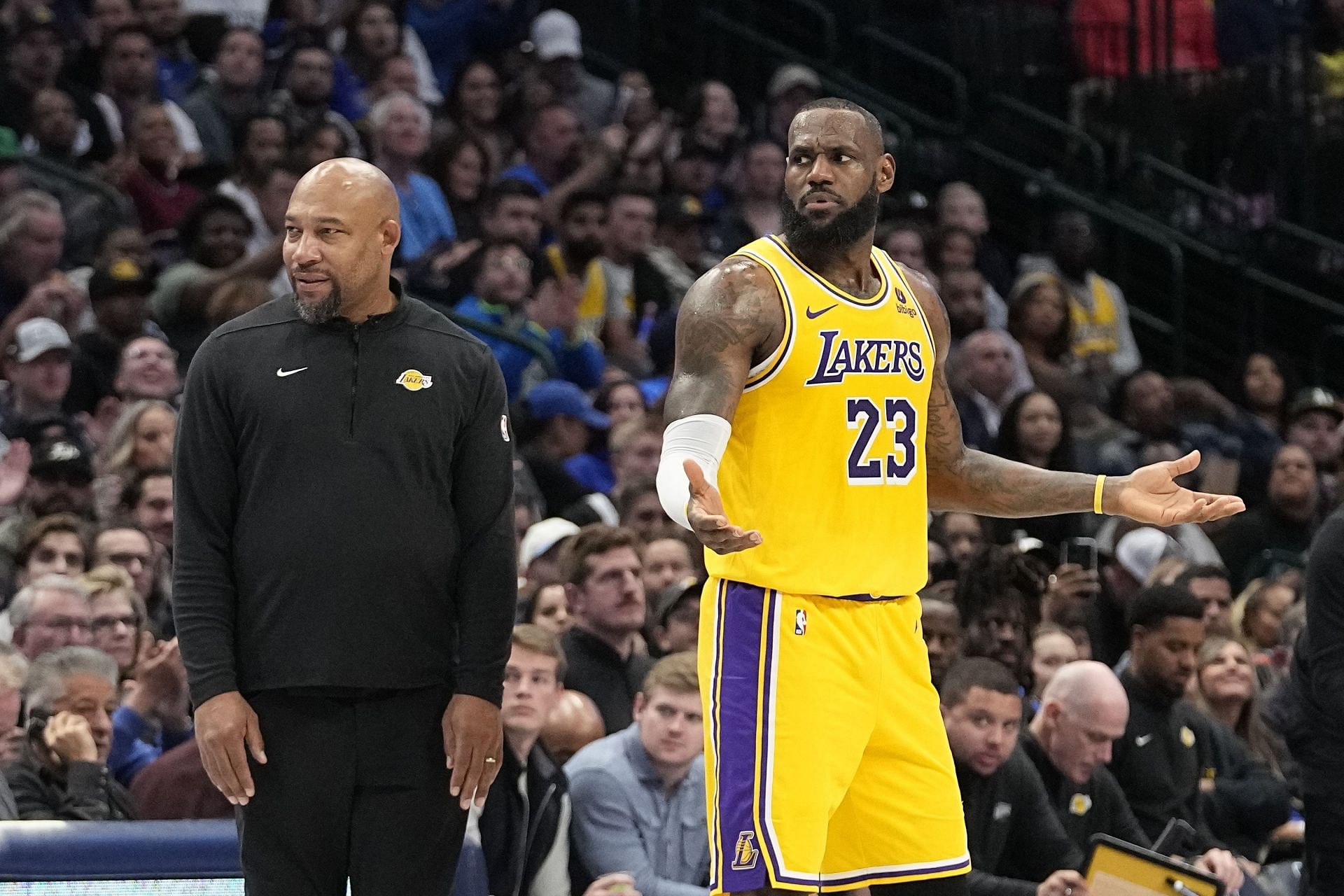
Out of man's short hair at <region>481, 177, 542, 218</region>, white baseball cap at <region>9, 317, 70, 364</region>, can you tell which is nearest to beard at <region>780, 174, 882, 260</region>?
white baseball cap at <region>9, 317, 70, 364</region>

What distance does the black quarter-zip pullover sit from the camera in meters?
3.80

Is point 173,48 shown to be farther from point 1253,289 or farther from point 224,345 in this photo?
point 224,345

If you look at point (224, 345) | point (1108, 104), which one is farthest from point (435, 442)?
point (1108, 104)

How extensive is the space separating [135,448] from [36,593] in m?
1.46

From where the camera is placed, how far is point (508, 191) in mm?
10336

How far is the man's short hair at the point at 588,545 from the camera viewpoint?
6.96 meters

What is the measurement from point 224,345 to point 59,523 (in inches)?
137

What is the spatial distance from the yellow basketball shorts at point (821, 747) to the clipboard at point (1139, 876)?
5.15ft

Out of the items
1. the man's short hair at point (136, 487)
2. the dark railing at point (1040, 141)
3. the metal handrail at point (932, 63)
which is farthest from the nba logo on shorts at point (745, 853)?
the metal handrail at point (932, 63)

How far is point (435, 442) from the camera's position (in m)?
3.89

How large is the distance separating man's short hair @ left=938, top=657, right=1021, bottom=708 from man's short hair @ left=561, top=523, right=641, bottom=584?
124 cm

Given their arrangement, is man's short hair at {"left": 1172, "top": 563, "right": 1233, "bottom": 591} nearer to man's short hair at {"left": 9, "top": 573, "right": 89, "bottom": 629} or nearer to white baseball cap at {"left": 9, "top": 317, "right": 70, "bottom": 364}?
man's short hair at {"left": 9, "top": 573, "right": 89, "bottom": 629}

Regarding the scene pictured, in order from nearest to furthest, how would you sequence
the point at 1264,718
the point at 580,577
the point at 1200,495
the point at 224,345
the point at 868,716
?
the point at 224,345, the point at 868,716, the point at 1200,495, the point at 580,577, the point at 1264,718

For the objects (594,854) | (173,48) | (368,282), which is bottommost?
(594,854)
